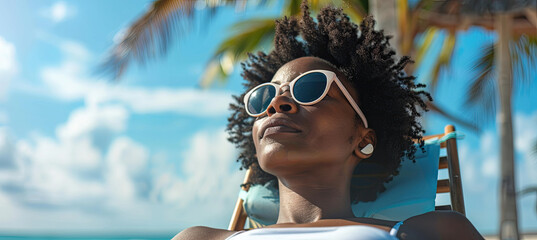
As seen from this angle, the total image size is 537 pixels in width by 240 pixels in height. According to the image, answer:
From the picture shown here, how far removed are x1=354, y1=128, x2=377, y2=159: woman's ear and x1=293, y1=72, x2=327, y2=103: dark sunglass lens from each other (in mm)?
402

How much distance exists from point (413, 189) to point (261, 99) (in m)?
1.11

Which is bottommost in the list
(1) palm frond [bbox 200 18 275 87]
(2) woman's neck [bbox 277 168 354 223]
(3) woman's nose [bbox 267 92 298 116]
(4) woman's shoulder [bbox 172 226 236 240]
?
(4) woman's shoulder [bbox 172 226 236 240]

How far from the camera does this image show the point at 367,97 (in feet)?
9.19

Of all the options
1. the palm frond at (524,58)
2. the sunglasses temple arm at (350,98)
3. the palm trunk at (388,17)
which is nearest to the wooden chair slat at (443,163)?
the sunglasses temple arm at (350,98)

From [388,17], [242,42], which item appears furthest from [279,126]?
[242,42]

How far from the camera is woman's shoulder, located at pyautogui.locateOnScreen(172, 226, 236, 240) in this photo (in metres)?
2.32

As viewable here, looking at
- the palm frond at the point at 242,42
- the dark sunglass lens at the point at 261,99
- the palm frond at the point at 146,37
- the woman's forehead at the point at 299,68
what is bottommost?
the dark sunglass lens at the point at 261,99

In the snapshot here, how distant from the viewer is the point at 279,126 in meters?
2.40

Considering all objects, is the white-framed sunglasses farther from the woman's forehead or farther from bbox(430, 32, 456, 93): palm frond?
bbox(430, 32, 456, 93): palm frond

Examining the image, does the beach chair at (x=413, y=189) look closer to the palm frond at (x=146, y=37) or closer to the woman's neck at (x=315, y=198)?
the woman's neck at (x=315, y=198)

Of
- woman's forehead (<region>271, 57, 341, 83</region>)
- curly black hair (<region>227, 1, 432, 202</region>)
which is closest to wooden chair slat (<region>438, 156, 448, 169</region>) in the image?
curly black hair (<region>227, 1, 432, 202</region>)

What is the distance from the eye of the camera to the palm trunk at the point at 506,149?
236 inches

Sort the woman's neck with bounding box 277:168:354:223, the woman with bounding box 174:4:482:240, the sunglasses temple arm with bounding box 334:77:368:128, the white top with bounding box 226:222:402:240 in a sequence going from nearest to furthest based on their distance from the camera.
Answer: the white top with bounding box 226:222:402:240, the woman with bounding box 174:4:482:240, the woman's neck with bounding box 277:168:354:223, the sunglasses temple arm with bounding box 334:77:368:128

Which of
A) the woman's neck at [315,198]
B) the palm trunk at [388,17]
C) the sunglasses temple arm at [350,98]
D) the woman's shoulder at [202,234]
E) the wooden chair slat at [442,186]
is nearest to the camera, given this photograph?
the woman's shoulder at [202,234]
